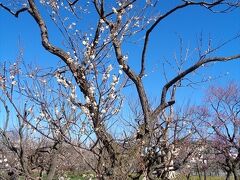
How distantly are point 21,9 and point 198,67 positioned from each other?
2.46m

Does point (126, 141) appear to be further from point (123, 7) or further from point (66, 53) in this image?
point (123, 7)

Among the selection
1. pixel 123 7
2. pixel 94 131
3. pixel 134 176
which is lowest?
pixel 134 176

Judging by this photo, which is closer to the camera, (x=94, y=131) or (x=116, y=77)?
(x=94, y=131)

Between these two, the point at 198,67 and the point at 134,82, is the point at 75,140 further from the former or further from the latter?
the point at 198,67

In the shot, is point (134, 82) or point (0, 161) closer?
point (134, 82)

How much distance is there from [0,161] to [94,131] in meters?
5.95

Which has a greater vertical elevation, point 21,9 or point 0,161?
point 21,9

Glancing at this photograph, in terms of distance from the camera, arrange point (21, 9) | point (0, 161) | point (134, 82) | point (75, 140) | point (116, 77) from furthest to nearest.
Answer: point (0, 161) → point (21, 9) → point (134, 82) → point (116, 77) → point (75, 140)

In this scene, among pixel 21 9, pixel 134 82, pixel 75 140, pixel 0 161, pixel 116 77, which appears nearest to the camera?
pixel 75 140

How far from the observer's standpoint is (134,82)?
471cm

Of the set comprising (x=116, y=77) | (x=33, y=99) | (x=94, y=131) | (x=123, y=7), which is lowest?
(x=94, y=131)

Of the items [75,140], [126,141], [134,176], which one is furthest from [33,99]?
[134,176]

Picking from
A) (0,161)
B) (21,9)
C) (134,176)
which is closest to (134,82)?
(134,176)

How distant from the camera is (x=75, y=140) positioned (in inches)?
155
